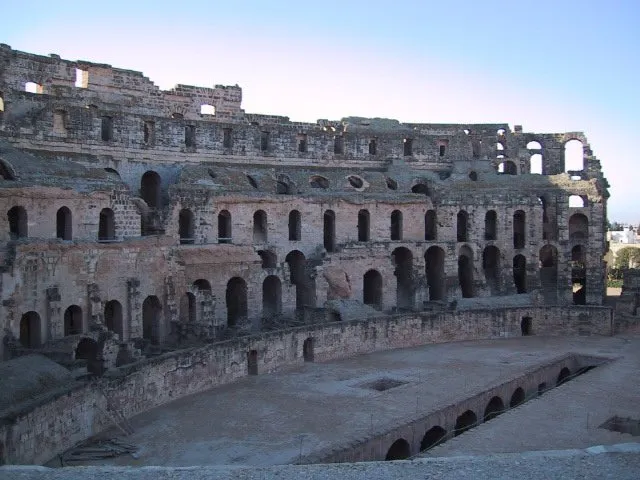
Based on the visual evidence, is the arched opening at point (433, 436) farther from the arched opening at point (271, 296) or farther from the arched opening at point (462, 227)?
the arched opening at point (462, 227)

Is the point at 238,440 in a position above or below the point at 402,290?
below

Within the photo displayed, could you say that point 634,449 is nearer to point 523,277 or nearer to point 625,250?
point 523,277

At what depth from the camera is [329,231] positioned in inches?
1261

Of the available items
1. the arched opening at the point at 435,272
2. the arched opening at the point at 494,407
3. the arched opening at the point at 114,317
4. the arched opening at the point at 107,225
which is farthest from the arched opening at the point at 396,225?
the arched opening at the point at 114,317

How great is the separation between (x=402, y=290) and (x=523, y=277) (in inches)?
289

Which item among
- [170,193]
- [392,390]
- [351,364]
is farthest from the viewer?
[170,193]

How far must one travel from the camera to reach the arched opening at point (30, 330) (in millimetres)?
19703

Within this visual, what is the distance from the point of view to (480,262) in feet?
110

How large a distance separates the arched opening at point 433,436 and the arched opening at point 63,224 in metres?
13.4

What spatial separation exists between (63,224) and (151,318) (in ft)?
14.1

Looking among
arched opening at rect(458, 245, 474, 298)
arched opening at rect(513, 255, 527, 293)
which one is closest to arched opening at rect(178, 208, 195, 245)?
arched opening at rect(458, 245, 474, 298)

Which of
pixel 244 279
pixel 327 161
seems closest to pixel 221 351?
pixel 244 279

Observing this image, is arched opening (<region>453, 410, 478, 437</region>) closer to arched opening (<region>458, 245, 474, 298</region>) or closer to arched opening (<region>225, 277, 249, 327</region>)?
arched opening (<region>225, 277, 249, 327</region>)

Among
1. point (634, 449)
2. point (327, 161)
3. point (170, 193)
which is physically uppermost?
point (327, 161)
